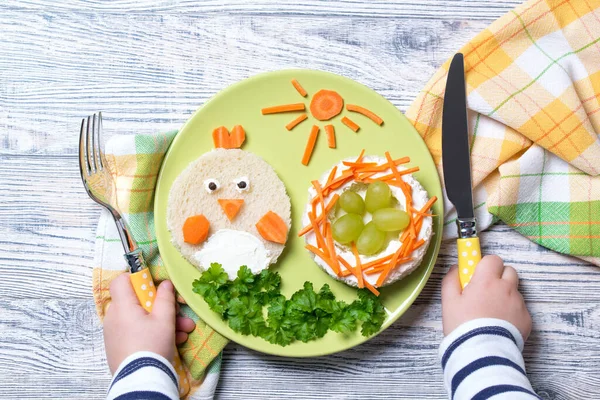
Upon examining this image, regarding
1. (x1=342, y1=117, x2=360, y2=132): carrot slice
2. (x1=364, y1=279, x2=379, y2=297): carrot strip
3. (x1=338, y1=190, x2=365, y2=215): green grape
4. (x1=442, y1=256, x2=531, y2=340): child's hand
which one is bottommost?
(x1=442, y1=256, x2=531, y2=340): child's hand

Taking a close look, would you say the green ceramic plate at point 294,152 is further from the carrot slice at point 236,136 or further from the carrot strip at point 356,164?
the carrot strip at point 356,164

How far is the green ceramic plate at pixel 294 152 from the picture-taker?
1968 mm

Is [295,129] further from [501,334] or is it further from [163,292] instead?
[501,334]

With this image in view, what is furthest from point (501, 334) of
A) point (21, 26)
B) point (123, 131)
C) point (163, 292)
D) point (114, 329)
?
point (21, 26)

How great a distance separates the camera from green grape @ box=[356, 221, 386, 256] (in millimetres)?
1804

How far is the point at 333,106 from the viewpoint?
2031 mm

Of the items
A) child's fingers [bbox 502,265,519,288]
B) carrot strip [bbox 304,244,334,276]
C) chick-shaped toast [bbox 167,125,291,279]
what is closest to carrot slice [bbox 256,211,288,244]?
chick-shaped toast [bbox 167,125,291,279]

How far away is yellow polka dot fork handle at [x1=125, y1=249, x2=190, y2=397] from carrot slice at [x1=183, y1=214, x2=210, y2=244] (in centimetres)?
19

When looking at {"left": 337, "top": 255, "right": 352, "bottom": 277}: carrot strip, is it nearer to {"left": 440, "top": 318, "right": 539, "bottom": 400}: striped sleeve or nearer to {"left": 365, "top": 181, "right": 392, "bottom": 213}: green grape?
{"left": 365, "top": 181, "right": 392, "bottom": 213}: green grape

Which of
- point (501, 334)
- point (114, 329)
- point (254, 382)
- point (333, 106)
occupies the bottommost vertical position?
point (254, 382)

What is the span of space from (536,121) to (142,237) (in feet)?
4.87

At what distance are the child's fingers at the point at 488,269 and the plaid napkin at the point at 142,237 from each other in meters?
0.94

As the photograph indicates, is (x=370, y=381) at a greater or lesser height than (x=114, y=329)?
lesser

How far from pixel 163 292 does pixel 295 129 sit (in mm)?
757
